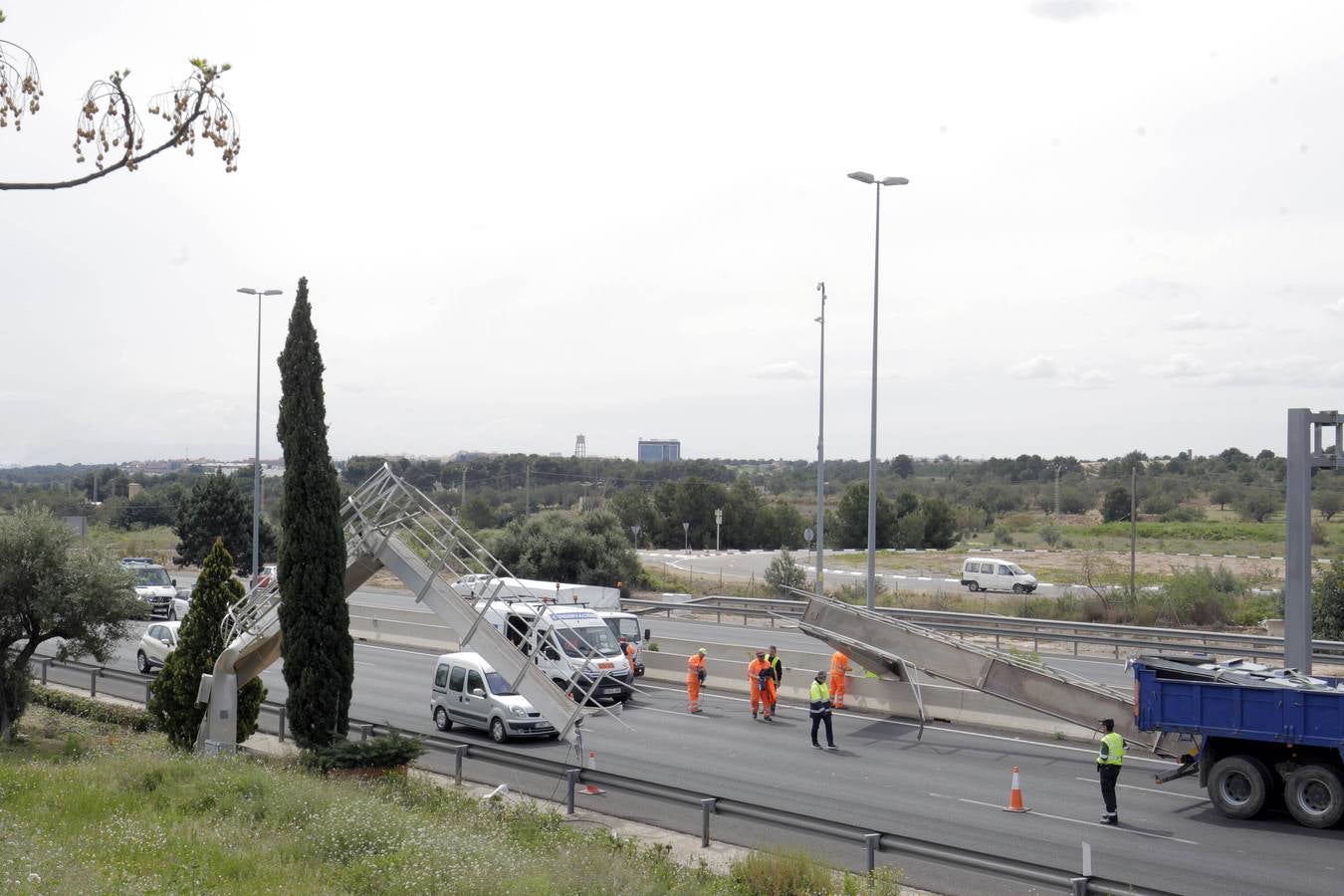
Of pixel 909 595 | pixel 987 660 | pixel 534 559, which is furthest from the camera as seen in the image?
pixel 534 559

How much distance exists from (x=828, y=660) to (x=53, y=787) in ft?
68.4

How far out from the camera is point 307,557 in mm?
17891

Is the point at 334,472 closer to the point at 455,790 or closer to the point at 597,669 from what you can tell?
the point at 455,790

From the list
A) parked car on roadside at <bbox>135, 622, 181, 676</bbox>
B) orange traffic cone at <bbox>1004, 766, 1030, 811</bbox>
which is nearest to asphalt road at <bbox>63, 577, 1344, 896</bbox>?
orange traffic cone at <bbox>1004, 766, 1030, 811</bbox>

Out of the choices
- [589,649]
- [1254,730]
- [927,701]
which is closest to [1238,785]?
[1254,730]

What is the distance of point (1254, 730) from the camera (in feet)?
51.5

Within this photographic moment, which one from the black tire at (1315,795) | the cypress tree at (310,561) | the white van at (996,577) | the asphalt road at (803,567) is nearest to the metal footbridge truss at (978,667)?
the black tire at (1315,795)

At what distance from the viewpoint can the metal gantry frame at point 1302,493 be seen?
19.0 meters

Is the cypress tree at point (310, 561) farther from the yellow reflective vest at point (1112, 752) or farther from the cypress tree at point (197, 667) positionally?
the yellow reflective vest at point (1112, 752)

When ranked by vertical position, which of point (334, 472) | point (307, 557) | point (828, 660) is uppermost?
point (334, 472)

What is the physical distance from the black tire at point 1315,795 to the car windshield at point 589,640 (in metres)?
14.3

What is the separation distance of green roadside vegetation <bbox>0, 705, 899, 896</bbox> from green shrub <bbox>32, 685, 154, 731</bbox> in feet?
25.4

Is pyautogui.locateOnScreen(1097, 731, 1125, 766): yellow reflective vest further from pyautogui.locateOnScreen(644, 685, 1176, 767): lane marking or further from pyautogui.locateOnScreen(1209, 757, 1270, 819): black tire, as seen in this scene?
pyautogui.locateOnScreen(644, 685, 1176, 767): lane marking

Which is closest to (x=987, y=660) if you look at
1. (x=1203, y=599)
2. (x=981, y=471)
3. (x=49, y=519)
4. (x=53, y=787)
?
(x=53, y=787)
